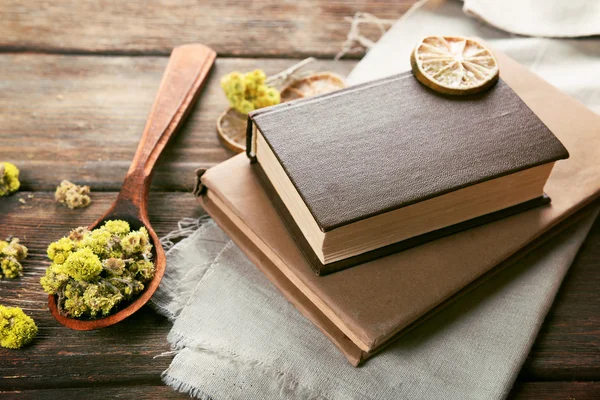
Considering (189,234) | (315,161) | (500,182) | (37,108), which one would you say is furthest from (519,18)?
(37,108)

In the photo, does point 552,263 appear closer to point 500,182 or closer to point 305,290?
point 500,182

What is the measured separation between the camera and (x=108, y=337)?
0.78 meters

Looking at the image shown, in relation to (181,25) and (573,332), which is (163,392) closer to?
(573,332)

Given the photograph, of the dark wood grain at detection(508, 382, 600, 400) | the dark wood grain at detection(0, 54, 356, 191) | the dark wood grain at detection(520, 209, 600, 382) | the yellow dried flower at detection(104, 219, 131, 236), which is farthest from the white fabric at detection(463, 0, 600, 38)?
the yellow dried flower at detection(104, 219, 131, 236)

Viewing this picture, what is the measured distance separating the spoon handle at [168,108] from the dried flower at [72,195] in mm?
75

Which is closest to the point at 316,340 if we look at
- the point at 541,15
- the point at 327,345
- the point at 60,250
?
the point at 327,345

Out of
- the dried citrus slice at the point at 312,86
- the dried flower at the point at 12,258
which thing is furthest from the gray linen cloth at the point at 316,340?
the dried citrus slice at the point at 312,86

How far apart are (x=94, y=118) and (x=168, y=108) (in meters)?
0.15

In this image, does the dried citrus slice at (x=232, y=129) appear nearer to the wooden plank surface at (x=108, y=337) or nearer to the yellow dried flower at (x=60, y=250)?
the wooden plank surface at (x=108, y=337)

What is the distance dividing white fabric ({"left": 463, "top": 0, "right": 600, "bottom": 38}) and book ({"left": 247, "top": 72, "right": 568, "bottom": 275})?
17.0 inches

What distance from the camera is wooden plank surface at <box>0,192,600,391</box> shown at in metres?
0.75

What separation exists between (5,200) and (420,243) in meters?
0.67

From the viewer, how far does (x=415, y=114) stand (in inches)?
32.8

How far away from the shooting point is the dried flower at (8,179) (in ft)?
3.02
